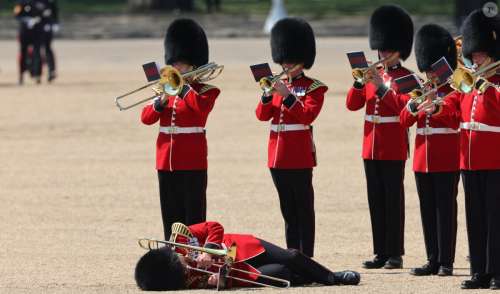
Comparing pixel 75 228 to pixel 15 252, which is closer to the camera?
pixel 15 252

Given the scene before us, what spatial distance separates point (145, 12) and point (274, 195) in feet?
71.5

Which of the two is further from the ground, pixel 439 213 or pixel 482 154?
pixel 482 154

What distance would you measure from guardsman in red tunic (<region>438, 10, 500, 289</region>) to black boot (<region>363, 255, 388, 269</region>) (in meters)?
0.98

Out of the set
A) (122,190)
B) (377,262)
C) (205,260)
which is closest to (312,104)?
(377,262)

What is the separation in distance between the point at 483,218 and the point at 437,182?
57 centimetres

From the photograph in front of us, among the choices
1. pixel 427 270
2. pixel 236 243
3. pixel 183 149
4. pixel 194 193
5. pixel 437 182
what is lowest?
pixel 427 270

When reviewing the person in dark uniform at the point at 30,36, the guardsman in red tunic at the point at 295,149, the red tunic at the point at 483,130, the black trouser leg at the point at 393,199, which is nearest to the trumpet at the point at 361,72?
the guardsman in red tunic at the point at 295,149

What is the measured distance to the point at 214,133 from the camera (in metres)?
15.4

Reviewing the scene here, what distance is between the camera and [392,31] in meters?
9.15

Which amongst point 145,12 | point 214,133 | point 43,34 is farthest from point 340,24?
point 214,133

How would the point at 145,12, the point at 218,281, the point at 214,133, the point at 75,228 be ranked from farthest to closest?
the point at 145,12 < the point at 214,133 < the point at 75,228 < the point at 218,281

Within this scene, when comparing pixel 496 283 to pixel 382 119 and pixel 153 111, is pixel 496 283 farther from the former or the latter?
pixel 153 111

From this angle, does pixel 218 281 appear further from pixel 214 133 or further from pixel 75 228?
pixel 214 133

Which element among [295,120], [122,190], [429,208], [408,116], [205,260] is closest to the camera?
[205,260]
